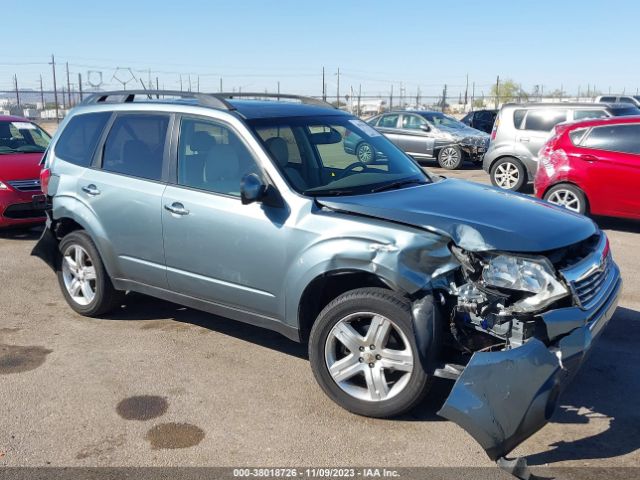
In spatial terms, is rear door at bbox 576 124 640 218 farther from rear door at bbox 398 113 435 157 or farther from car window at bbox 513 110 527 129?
rear door at bbox 398 113 435 157

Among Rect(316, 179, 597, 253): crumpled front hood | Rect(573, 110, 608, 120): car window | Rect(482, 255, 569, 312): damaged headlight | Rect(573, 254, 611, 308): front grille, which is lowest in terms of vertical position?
Rect(573, 254, 611, 308): front grille

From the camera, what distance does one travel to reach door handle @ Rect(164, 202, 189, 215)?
4.84 m

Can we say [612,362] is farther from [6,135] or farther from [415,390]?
[6,135]

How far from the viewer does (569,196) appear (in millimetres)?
9523

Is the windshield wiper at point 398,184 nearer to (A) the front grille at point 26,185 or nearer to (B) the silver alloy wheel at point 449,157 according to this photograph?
(A) the front grille at point 26,185

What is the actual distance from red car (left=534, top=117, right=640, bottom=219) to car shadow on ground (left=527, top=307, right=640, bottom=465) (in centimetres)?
403

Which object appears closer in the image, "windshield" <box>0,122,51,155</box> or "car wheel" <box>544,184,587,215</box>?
"car wheel" <box>544,184,587,215</box>

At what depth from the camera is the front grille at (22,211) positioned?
352 inches

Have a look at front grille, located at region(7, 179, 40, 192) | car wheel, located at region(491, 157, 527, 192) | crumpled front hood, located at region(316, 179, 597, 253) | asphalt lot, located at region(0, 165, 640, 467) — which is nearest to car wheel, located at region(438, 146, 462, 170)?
car wheel, located at region(491, 157, 527, 192)

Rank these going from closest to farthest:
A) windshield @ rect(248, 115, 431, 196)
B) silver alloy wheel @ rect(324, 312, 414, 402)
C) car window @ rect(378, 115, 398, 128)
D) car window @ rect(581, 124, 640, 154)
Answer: silver alloy wheel @ rect(324, 312, 414, 402), windshield @ rect(248, 115, 431, 196), car window @ rect(581, 124, 640, 154), car window @ rect(378, 115, 398, 128)

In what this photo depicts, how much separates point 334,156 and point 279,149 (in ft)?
1.69

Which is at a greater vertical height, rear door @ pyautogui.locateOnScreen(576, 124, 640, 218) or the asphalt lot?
rear door @ pyautogui.locateOnScreen(576, 124, 640, 218)

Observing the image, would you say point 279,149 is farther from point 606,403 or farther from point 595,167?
point 595,167

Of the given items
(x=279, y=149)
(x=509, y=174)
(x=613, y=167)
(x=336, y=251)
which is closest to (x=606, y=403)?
(x=336, y=251)
